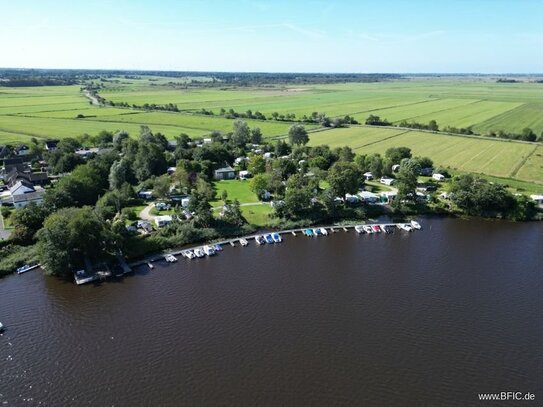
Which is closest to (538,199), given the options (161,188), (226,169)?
(226,169)

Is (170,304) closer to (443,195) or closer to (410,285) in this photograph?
(410,285)

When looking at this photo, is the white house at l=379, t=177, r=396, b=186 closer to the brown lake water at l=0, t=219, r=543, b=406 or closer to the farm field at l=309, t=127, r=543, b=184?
the farm field at l=309, t=127, r=543, b=184

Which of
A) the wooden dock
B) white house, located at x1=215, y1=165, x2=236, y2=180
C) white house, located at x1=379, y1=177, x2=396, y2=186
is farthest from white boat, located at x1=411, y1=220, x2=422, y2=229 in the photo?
white house, located at x1=215, y1=165, x2=236, y2=180

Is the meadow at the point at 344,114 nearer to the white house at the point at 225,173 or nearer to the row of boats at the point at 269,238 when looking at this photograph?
the white house at the point at 225,173

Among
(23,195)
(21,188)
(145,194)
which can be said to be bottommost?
(145,194)

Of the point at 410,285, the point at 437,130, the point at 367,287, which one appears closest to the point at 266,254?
the point at 367,287

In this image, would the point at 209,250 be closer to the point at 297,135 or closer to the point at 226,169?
the point at 226,169

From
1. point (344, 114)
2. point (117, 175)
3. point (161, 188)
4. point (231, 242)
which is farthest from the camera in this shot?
point (344, 114)
